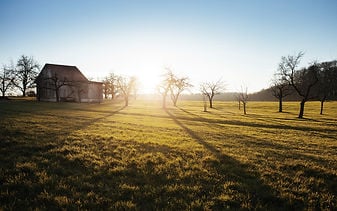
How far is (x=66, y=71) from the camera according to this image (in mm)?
60031

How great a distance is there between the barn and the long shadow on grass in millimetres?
52360

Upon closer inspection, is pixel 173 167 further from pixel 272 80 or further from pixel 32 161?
pixel 272 80

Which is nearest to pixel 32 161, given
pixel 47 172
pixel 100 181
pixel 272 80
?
pixel 47 172

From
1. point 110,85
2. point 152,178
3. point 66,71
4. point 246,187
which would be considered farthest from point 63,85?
point 246,187

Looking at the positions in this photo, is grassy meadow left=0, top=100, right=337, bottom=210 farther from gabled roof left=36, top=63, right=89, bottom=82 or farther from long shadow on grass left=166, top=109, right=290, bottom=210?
gabled roof left=36, top=63, right=89, bottom=82

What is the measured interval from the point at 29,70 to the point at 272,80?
72.7 m

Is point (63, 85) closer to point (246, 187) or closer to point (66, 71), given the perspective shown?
point (66, 71)

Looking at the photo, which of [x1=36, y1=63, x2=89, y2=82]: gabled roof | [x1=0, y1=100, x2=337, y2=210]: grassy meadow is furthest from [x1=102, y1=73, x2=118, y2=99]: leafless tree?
[x1=0, y1=100, x2=337, y2=210]: grassy meadow

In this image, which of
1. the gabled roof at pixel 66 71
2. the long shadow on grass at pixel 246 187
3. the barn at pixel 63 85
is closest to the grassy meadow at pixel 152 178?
the long shadow on grass at pixel 246 187

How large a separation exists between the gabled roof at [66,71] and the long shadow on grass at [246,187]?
5815 cm

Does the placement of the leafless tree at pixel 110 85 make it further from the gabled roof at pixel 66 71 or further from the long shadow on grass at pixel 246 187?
the long shadow on grass at pixel 246 187

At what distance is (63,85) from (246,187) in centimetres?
5780

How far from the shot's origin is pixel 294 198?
21.0ft

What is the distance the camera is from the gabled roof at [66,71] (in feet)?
189
